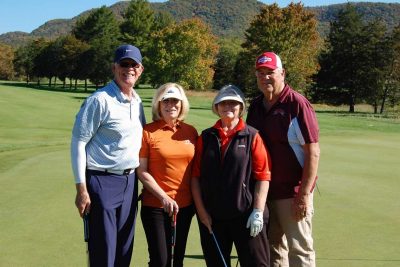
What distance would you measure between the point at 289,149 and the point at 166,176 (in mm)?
982

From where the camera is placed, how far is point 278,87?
13.0ft

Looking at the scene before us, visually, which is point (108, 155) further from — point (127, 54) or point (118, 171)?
point (127, 54)

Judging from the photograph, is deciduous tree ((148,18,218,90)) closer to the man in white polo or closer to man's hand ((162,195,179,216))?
the man in white polo

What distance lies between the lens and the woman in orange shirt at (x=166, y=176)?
12.8 ft

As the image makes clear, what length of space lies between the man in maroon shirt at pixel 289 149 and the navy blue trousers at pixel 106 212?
1157mm

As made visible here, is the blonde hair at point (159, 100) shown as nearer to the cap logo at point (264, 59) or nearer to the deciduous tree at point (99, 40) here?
the cap logo at point (264, 59)

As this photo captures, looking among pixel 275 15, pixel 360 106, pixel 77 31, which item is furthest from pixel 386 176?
pixel 77 31

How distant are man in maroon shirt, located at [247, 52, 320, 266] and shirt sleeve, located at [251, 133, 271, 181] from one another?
21 cm

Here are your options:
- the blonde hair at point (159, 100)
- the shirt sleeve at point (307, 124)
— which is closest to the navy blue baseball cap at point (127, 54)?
the blonde hair at point (159, 100)

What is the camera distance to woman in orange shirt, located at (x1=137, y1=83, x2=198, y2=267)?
3889mm

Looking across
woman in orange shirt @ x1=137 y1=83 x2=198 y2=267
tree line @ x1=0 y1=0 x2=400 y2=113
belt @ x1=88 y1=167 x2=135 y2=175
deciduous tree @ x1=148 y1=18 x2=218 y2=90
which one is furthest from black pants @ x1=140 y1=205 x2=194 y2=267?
deciduous tree @ x1=148 y1=18 x2=218 y2=90

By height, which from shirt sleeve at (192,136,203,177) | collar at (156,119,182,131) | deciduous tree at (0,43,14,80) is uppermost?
collar at (156,119,182,131)

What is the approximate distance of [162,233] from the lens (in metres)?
3.92

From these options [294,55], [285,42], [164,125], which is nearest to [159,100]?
[164,125]
